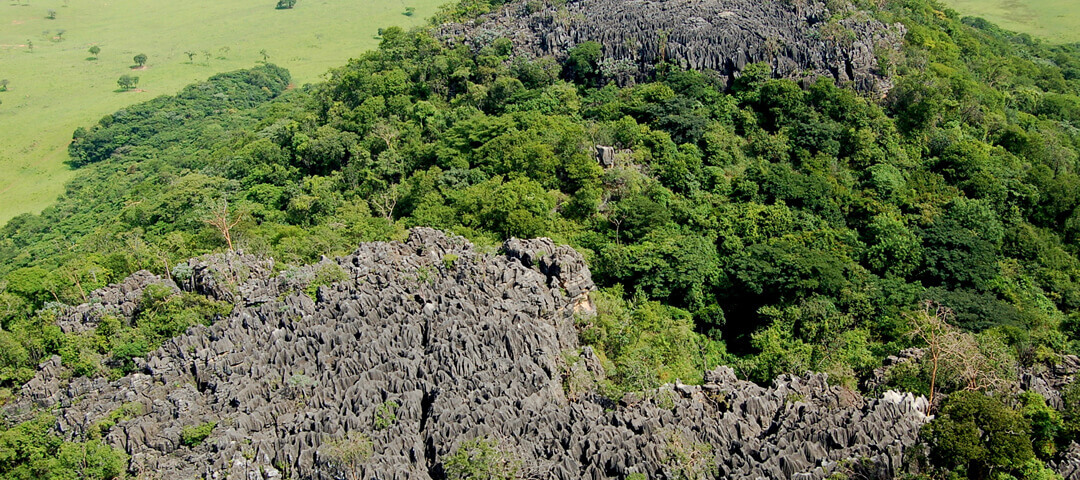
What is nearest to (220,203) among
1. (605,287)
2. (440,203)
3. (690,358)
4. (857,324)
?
(440,203)

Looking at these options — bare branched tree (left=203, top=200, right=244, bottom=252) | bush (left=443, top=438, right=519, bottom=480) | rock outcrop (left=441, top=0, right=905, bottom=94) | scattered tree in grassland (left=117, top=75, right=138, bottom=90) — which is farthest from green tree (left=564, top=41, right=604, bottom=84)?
scattered tree in grassland (left=117, top=75, right=138, bottom=90)

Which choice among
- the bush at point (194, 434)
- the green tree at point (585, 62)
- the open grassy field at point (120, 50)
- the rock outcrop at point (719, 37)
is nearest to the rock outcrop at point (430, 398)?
the bush at point (194, 434)

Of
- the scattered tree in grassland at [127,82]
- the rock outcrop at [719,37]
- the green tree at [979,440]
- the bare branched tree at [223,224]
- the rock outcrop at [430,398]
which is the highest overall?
the rock outcrop at [719,37]

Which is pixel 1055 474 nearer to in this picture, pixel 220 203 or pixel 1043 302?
pixel 1043 302

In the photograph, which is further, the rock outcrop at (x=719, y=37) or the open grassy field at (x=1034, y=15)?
the open grassy field at (x=1034, y=15)

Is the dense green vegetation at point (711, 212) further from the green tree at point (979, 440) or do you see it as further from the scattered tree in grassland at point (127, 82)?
the scattered tree in grassland at point (127, 82)

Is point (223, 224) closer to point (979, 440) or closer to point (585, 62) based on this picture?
point (585, 62)

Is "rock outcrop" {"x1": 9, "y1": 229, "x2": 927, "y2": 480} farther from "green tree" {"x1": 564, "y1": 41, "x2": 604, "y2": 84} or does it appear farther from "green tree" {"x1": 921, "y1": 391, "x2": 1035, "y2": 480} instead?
"green tree" {"x1": 564, "y1": 41, "x2": 604, "y2": 84}
